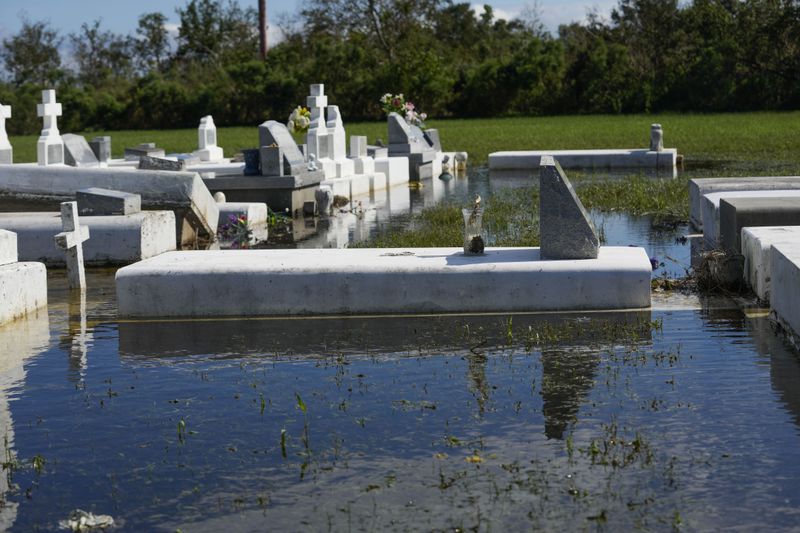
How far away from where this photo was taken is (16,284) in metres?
10.7

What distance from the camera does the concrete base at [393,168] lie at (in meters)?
25.8

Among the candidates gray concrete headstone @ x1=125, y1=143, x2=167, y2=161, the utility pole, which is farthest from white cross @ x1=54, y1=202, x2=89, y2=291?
the utility pole

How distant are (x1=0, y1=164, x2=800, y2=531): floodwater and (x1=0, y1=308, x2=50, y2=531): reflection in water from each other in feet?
0.07

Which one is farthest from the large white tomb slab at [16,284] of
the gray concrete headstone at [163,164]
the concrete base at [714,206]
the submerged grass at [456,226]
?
the gray concrete headstone at [163,164]

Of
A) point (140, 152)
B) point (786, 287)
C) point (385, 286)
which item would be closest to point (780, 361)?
point (786, 287)

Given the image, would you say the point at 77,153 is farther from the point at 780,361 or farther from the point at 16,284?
the point at 780,361

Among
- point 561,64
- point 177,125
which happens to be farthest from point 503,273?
point 177,125

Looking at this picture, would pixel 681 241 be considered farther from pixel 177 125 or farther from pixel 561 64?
pixel 177 125

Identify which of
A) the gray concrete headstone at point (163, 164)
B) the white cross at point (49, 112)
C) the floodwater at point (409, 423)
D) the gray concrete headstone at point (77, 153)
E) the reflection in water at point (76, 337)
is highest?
the white cross at point (49, 112)

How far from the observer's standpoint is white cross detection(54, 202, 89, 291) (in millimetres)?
11734

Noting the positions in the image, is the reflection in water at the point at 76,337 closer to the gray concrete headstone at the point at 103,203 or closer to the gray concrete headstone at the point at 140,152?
the gray concrete headstone at the point at 103,203

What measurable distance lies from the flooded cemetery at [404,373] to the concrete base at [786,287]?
1.5 inches

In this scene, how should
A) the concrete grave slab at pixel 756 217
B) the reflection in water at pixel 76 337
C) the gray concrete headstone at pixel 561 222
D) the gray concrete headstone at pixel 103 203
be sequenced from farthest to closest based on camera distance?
the gray concrete headstone at pixel 103 203 → the concrete grave slab at pixel 756 217 → the gray concrete headstone at pixel 561 222 → the reflection in water at pixel 76 337

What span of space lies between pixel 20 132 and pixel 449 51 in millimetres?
21744
